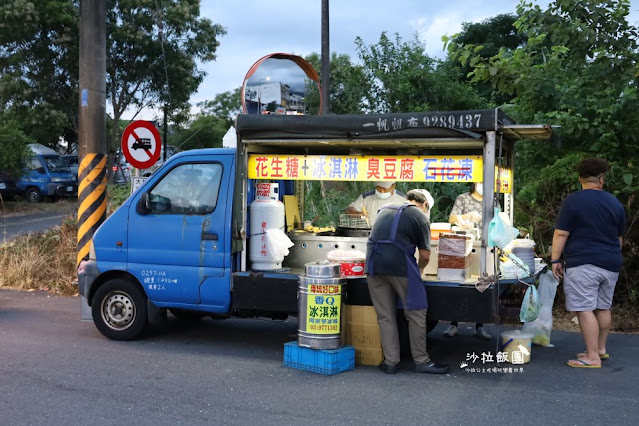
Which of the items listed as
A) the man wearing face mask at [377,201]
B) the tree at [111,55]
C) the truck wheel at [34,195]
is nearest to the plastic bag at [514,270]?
the man wearing face mask at [377,201]

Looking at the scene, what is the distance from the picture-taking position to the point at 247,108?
789cm

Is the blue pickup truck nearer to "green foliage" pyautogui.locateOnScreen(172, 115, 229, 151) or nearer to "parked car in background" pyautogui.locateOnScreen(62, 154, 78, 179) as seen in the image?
"parked car in background" pyautogui.locateOnScreen(62, 154, 78, 179)

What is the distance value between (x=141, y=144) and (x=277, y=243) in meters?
3.47

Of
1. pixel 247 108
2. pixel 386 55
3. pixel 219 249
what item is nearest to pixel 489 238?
pixel 219 249

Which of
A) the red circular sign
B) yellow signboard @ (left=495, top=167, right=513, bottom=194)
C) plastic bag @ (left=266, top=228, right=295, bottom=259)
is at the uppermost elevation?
the red circular sign

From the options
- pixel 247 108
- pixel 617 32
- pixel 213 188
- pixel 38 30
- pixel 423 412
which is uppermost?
pixel 38 30

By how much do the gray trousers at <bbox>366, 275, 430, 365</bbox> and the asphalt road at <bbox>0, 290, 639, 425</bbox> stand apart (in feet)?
0.63

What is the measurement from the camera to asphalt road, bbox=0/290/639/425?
500 cm

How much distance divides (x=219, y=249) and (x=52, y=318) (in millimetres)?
3180

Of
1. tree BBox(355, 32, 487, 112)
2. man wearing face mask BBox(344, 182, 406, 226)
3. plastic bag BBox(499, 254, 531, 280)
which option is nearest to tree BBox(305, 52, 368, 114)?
tree BBox(355, 32, 487, 112)

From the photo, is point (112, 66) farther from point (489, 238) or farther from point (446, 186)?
point (489, 238)

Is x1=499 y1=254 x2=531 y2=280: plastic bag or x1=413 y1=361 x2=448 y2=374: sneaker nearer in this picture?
x1=413 y1=361 x2=448 y2=374: sneaker

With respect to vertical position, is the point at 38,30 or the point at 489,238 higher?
the point at 38,30

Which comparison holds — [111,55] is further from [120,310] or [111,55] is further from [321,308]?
[321,308]
